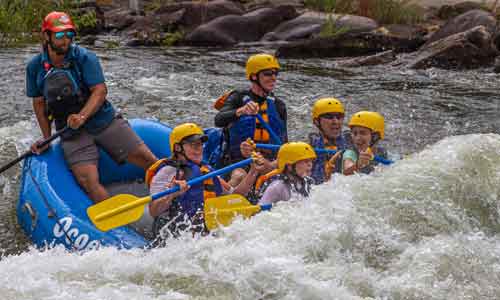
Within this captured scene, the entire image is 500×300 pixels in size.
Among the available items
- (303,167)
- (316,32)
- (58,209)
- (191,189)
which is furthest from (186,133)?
(316,32)

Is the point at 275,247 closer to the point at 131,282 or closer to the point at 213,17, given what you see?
the point at 131,282

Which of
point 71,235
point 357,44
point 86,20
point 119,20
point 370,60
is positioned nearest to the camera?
point 71,235

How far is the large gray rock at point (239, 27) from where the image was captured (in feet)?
50.0

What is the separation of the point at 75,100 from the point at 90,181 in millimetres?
561

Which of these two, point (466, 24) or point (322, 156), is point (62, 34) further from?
point (466, 24)

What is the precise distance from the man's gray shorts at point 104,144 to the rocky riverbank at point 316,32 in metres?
7.32

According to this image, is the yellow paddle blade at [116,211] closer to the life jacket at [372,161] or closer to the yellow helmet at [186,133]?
the yellow helmet at [186,133]

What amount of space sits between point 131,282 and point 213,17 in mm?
12787

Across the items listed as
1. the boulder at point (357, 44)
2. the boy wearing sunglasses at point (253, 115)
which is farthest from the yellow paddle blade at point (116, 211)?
the boulder at point (357, 44)

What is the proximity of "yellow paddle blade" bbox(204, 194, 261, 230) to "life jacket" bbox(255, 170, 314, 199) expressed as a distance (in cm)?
30

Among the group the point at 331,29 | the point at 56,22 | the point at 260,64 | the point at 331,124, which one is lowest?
the point at 331,29

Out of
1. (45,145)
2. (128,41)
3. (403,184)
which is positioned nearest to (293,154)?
Result: (403,184)

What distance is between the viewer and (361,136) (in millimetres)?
5602

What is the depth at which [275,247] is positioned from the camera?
183 inches
